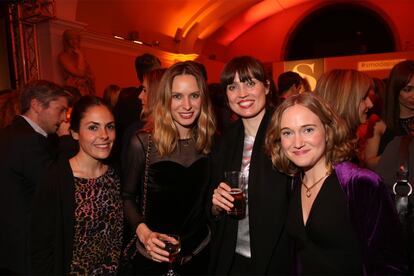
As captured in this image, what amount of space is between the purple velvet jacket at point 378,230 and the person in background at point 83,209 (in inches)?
53.0

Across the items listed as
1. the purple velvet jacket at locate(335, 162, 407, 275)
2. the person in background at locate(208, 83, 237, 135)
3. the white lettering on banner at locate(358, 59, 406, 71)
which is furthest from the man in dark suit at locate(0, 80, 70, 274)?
the white lettering on banner at locate(358, 59, 406, 71)

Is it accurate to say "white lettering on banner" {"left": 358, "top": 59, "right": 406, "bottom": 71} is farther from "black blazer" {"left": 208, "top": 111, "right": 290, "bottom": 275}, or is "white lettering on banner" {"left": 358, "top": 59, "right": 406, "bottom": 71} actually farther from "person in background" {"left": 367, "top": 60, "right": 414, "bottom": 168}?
"black blazer" {"left": 208, "top": 111, "right": 290, "bottom": 275}

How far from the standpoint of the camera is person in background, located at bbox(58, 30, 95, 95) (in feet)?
20.3

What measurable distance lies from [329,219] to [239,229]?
1.89ft

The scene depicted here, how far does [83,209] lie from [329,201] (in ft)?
4.22

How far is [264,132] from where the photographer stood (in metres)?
2.02

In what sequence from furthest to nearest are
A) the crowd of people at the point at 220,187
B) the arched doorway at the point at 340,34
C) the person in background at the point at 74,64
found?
the arched doorway at the point at 340,34 < the person in background at the point at 74,64 < the crowd of people at the point at 220,187

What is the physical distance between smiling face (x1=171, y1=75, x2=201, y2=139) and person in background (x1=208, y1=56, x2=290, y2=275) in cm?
20

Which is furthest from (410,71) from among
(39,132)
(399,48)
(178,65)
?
(399,48)

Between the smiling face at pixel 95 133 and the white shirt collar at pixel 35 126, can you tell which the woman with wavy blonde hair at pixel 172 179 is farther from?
the white shirt collar at pixel 35 126

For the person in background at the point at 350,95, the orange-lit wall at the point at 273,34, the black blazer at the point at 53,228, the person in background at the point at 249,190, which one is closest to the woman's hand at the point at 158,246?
the person in background at the point at 249,190

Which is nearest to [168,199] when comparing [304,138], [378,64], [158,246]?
[158,246]

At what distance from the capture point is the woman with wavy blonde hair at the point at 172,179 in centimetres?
208

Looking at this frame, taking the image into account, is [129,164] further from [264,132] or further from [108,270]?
[264,132]
